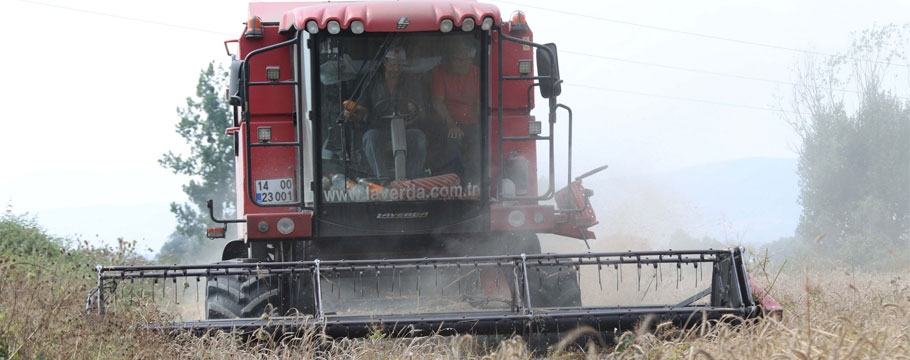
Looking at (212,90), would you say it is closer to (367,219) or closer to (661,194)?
(661,194)

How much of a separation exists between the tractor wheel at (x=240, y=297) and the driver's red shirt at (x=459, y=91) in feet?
5.80

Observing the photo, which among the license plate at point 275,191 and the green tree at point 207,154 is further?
the green tree at point 207,154

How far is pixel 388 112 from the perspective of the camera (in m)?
7.71

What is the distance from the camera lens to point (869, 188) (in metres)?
27.0

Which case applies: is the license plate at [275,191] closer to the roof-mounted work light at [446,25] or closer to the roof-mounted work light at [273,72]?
the roof-mounted work light at [273,72]

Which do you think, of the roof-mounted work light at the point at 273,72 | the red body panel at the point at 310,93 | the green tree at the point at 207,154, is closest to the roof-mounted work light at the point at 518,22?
the red body panel at the point at 310,93

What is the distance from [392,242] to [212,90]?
2433 centimetres

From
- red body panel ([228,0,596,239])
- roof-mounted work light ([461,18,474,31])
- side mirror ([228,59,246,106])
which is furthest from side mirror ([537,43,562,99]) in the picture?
side mirror ([228,59,246,106])

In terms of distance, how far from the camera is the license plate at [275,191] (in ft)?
26.5

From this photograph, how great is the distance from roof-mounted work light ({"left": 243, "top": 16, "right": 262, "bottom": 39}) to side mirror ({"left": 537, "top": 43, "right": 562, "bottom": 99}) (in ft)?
7.06

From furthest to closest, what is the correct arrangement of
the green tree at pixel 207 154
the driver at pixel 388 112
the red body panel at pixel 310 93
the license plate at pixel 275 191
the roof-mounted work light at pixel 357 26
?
1. the green tree at pixel 207 154
2. the license plate at pixel 275 191
3. the driver at pixel 388 112
4. the red body panel at pixel 310 93
5. the roof-mounted work light at pixel 357 26

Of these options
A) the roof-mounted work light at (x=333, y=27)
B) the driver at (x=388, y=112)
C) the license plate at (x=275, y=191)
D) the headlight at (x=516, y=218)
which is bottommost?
the headlight at (x=516, y=218)

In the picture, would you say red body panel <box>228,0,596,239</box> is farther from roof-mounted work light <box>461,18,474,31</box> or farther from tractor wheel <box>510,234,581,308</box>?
tractor wheel <box>510,234,581,308</box>

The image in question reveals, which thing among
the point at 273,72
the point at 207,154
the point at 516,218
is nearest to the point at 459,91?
the point at 516,218
